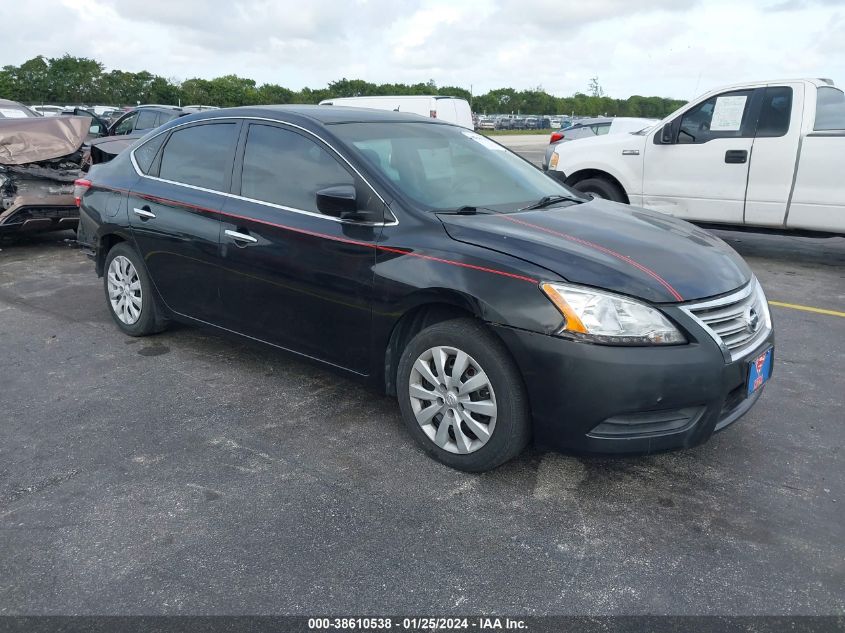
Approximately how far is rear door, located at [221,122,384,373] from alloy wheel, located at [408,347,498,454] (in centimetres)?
41

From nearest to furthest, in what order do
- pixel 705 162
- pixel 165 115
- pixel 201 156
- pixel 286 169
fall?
1. pixel 286 169
2. pixel 201 156
3. pixel 705 162
4. pixel 165 115

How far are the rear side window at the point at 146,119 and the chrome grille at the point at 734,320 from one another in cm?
1494

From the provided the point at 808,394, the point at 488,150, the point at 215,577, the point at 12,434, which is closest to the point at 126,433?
the point at 12,434

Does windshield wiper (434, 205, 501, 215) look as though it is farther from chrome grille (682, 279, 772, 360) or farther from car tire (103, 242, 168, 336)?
car tire (103, 242, 168, 336)

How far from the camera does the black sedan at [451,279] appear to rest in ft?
9.80

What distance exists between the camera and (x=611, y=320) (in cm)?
296

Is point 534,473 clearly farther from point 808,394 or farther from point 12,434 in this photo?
point 12,434

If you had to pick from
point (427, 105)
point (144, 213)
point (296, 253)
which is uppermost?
point (427, 105)

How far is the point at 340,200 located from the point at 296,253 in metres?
0.44

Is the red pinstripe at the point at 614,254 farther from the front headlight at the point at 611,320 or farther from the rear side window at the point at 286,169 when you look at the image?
the rear side window at the point at 286,169

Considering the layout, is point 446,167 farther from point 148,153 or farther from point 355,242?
point 148,153

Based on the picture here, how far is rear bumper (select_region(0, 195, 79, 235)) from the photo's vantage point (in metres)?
7.80

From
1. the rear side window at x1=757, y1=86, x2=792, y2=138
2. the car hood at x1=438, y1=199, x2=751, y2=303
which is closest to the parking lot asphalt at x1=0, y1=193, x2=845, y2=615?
the car hood at x1=438, y1=199, x2=751, y2=303

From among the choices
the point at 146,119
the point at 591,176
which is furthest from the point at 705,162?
the point at 146,119
